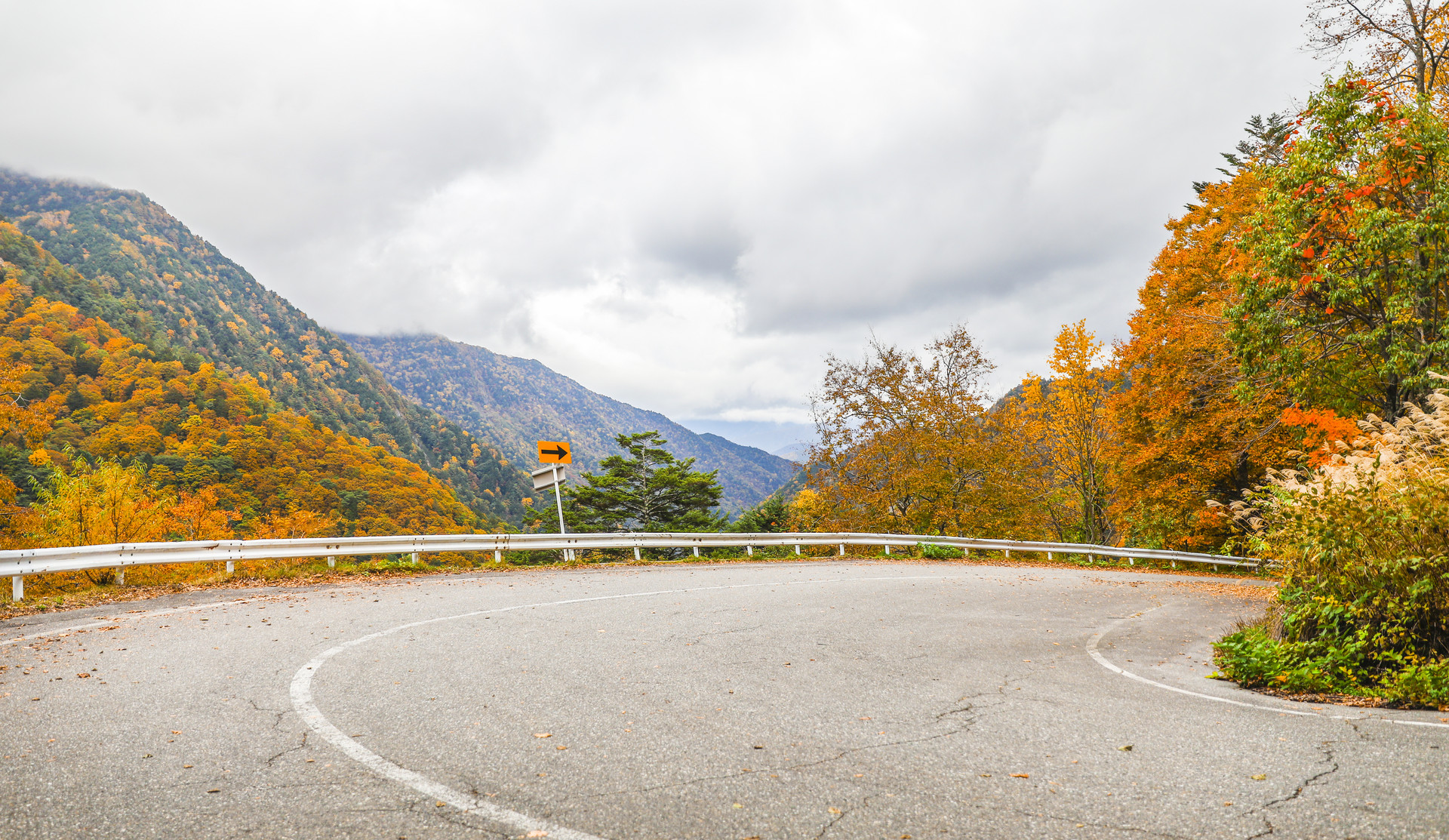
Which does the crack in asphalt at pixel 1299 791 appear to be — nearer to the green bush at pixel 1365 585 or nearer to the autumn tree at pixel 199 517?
the green bush at pixel 1365 585

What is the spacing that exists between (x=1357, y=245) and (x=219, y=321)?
173 metres

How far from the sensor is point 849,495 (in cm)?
2686

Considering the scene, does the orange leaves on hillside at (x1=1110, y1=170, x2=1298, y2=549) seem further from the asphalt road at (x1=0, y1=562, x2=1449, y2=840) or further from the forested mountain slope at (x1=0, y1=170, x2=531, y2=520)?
the forested mountain slope at (x1=0, y1=170, x2=531, y2=520)

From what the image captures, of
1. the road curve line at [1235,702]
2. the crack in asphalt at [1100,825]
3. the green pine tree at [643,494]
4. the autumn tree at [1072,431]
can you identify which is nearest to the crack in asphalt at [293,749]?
the crack in asphalt at [1100,825]

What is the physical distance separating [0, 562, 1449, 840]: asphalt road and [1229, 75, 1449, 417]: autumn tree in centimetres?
912

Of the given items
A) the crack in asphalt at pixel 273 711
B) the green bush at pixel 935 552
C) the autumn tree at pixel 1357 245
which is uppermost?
the autumn tree at pixel 1357 245

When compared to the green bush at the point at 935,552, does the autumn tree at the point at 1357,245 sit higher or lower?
higher

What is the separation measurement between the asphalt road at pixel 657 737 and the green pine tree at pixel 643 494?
127 feet

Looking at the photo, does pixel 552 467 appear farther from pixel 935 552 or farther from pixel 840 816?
pixel 840 816

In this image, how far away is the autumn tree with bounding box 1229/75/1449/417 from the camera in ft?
39.1

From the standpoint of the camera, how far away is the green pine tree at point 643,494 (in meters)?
46.7

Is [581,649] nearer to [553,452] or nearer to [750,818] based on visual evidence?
[750,818]

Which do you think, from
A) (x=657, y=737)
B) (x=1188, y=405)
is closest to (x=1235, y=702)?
(x=657, y=737)

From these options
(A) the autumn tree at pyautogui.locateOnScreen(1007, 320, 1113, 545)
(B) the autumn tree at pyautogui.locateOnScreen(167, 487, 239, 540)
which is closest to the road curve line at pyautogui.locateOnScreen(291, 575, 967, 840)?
(A) the autumn tree at pyautogui.locateOnScreen(1007, 320, 1113, 545)
